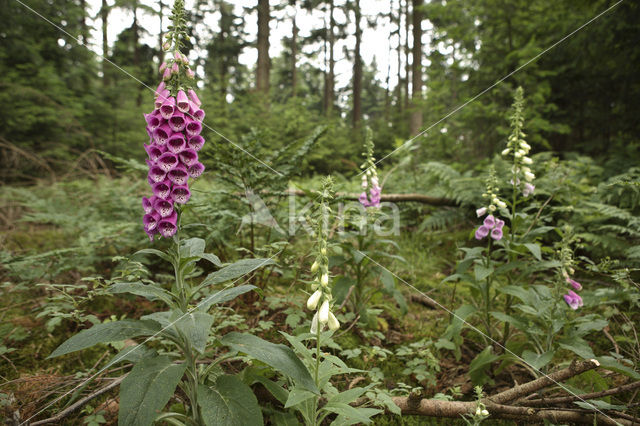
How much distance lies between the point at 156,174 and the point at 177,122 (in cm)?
26

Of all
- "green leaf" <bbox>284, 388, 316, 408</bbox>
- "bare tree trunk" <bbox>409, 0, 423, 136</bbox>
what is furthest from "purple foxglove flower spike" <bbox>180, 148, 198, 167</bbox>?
"bare tree trunk" <bbox>409, 0, 423, 136</bbox>

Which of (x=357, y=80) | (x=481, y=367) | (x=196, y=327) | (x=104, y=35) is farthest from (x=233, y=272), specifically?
(x=357, y=80)

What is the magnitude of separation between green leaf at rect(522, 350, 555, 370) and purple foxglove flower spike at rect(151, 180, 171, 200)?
7.25 ft

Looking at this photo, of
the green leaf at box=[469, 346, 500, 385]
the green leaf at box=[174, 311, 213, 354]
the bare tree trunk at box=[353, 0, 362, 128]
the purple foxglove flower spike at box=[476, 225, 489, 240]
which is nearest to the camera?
the green leaf at box=[174, 311, 213, 354]

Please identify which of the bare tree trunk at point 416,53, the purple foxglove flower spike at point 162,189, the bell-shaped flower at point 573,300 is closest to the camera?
the purple foxglove flower spike at point 162,189

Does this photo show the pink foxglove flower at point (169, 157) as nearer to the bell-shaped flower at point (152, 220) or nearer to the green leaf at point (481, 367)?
the bell-shaped flower at point (152, 220)

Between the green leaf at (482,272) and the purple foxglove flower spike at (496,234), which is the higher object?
the purple foxglove flower spike at (496,234)

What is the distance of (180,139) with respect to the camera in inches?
62.2

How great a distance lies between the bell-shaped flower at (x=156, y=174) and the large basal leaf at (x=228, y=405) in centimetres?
91

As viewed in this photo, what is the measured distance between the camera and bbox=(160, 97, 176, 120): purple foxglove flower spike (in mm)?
1555

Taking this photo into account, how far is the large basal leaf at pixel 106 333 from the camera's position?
4.02 feet

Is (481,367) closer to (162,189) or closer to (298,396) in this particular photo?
(298,396)

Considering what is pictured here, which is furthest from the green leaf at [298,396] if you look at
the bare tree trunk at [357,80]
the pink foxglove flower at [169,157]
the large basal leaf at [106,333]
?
the bare tree trunk at [357,80]

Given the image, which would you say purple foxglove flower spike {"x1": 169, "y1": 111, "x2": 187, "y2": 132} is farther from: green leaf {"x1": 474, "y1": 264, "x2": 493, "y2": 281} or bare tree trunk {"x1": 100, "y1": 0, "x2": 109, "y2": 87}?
bare tree trunk {"x1": 100, "y1": 0, "x2": 109, "y2": 87}
